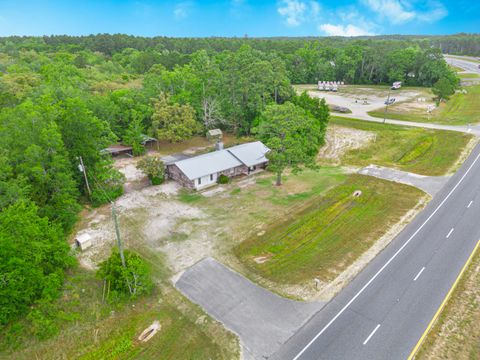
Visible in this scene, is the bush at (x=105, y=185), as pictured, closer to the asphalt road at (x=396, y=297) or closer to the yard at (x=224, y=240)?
the yard at (x=224, y=240)

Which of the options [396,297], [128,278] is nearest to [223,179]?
[128,278]

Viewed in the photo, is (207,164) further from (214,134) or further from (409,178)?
(409,178)

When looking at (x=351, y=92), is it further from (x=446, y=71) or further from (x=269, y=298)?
(x=269, y=298)

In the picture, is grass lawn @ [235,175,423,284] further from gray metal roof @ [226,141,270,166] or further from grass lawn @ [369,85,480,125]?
grass lawn @ [369,85,480,125]

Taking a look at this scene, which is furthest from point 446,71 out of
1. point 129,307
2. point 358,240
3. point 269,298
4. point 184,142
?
point 129,307

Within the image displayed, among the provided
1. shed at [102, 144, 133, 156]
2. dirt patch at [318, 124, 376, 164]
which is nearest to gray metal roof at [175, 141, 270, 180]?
dirt patch at [318, 124, 376, 164]

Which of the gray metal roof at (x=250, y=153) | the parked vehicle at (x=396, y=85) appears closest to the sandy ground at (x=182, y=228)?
the gray metal roof at (x=250, y=153)
